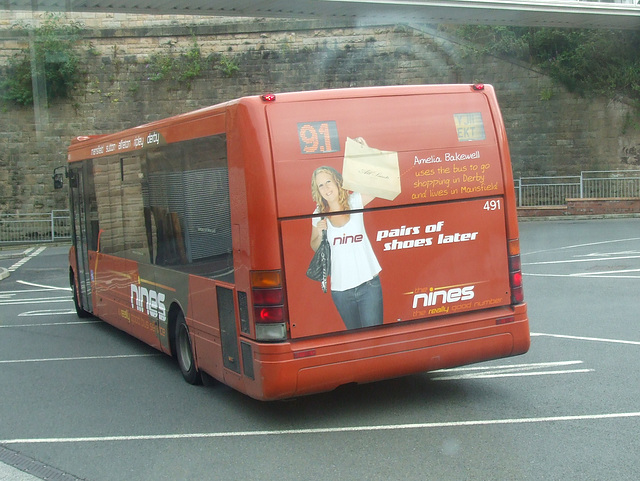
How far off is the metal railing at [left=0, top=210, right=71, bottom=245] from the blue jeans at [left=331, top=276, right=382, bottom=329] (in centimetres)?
2759

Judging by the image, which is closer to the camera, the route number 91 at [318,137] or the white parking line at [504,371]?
the route number 91 at [318,137]

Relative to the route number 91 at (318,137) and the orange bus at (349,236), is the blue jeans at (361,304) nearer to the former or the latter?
the orange bus at (349,236)

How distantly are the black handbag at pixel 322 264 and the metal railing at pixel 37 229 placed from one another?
27.6m

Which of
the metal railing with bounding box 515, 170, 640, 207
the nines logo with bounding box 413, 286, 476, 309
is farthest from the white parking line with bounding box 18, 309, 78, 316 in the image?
the metal railing with bounding box 515, 170, 640, 207

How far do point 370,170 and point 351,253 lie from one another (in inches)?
26.3

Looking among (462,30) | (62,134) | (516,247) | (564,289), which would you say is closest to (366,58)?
(462,30)

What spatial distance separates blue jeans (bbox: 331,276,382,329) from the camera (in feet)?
21.3

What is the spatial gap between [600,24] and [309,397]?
87.4 ft

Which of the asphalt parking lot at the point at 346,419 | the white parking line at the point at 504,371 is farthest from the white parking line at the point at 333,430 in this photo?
the white parking line at the point at 504,371

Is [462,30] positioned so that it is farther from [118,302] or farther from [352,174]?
[352,174]

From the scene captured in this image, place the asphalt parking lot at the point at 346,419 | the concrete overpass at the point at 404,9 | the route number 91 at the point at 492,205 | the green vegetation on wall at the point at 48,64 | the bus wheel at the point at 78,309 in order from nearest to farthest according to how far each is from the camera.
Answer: the asphalt parking lot at the point at 346,419
the route number 91 at the point at 492,205
the bus wheel at the point at 78,309
the concrete overpass at the point at 404,9
the green vegetation on wall at the point at 48,64

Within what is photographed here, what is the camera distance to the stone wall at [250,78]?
3362 centimetres

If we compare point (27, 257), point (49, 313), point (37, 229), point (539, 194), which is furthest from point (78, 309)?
point (539, 194)

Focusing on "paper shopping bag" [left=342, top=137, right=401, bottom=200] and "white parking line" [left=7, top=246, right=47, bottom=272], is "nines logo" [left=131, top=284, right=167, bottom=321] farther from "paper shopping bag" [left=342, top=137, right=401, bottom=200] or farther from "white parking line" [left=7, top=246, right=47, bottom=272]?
"white parking line" [left=7, top=246, right=47, bottom=272]
